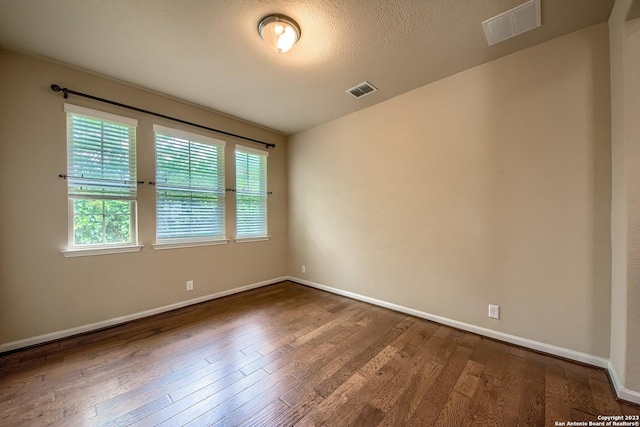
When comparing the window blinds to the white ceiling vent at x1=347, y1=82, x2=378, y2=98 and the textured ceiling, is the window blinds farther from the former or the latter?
the white ceiling vent at x1=347, y1=82, x2=378, y2=98

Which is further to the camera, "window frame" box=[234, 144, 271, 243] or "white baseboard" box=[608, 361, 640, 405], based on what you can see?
"window frame" box=[234, 144, 271, 243]

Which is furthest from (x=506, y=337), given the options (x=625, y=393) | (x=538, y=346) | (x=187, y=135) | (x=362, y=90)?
(x=187, y=135)

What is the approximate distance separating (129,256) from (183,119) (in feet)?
6.02

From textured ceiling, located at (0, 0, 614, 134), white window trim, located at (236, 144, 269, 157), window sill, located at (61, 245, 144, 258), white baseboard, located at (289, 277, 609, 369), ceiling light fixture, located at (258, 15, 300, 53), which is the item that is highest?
textured ceiling, located at (0, 0, 614, 134)

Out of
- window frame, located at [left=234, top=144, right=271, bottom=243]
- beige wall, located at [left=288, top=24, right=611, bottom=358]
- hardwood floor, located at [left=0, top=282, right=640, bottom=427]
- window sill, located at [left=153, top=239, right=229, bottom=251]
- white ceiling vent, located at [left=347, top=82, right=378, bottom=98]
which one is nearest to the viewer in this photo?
hardwood floor, located at [left=0, top=282, right=640, bottom=427]

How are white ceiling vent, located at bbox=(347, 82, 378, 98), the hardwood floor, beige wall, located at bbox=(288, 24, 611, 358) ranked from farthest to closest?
1. white ceiling vent, located at bbox=(347, 82, 378, 98)
2. beige wall, located at bbox=(288, 24, 611, 358)
3. the hardwood floor

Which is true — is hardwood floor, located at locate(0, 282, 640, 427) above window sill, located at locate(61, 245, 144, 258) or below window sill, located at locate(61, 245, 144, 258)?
below

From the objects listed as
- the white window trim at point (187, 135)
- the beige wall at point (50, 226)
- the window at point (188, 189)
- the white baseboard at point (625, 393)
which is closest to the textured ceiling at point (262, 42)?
the beige wall at point (50, 226)

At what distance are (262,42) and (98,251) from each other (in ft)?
8.84

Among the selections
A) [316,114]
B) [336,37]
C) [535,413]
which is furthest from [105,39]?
[535,413]

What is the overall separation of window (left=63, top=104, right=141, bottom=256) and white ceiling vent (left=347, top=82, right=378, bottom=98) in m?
2.60

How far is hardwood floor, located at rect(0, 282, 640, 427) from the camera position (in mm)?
1496

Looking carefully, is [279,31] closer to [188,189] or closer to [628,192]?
[188,189]

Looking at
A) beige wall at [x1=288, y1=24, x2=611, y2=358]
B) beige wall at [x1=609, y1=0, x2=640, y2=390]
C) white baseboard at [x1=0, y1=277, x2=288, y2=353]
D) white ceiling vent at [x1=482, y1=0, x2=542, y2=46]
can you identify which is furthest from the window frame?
beige wall at [x1=609, y1=0, x2=640, y2=390]
